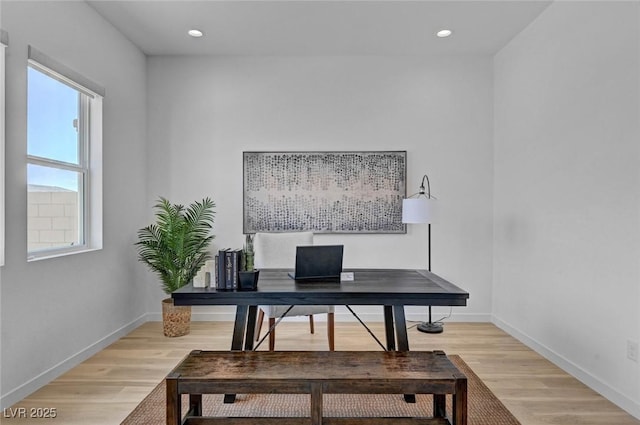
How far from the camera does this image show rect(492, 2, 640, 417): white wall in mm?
2195

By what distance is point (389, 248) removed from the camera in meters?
3.86

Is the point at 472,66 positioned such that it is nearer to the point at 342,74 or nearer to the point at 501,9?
the point at 501,9

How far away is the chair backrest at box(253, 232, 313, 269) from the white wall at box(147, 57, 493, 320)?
80 cm

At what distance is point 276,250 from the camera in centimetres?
309

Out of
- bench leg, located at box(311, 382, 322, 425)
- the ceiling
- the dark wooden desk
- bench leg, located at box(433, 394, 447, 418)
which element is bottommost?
bench leg, located at box(433, 394, 447, 418)

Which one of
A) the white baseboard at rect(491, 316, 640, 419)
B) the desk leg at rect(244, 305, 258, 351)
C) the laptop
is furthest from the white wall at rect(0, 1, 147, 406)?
the white baseboard at rect(491, 316, 640, 419)

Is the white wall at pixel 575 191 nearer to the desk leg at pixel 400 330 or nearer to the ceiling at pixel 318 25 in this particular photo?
the ceiling at pixel 318 25

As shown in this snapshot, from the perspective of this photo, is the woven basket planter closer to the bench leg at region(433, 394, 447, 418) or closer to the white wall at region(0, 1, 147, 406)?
the white wall at region(0, 1, 147, 406)

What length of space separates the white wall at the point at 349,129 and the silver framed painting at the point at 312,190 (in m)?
0.11

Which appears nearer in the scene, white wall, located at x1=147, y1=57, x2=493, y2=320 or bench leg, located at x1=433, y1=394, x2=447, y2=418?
bench leg, located at x1=433, y1=394, x2=447, y2=418

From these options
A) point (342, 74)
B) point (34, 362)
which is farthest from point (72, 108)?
point (342, 74)

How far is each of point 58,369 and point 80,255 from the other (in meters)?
0.76

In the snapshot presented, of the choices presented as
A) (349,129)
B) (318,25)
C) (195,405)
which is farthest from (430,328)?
(318,25)

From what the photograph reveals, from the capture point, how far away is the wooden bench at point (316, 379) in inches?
65.0
